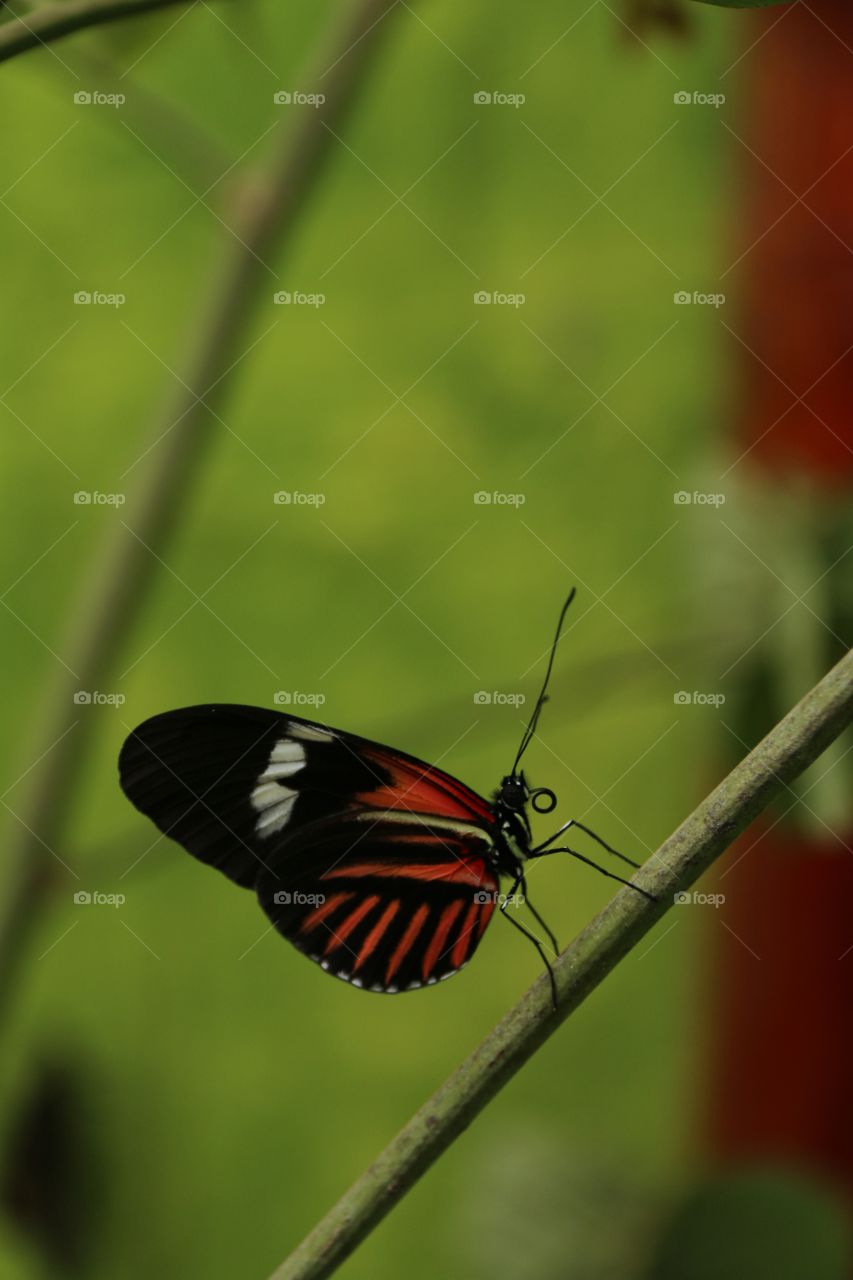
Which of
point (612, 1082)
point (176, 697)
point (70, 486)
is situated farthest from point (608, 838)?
point (70, 486)

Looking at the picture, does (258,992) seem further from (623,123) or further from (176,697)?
(623,123)

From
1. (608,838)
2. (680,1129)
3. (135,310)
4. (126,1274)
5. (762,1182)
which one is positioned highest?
(135,310)

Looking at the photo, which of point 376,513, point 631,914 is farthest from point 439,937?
point 376,513

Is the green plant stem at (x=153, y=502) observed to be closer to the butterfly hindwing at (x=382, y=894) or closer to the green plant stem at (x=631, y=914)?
the butterfly hindwing at (x=382, y=894)

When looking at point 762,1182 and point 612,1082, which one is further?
point 612,1082

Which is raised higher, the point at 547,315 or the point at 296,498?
the point at 547,315
